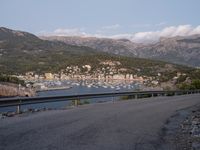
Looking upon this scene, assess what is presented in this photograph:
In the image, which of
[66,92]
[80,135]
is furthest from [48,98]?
[66,92]

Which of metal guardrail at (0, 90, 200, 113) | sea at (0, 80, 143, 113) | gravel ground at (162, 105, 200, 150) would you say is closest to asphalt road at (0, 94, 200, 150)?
gravel ground at (162, 105, 200, 150)

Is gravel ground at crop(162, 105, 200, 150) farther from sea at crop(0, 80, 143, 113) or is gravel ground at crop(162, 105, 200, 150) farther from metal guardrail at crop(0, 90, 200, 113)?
sea at crop(0, 80, 143, 113)

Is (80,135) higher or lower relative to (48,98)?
lower

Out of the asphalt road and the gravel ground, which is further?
the gravel ground

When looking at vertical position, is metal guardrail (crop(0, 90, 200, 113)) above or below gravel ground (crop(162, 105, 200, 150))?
above

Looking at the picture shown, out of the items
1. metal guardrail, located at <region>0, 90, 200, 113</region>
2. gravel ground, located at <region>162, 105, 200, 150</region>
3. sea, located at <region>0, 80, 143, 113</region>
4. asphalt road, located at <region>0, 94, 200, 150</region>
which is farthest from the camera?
sea, located at <region>0, 80, 143, 113</region>

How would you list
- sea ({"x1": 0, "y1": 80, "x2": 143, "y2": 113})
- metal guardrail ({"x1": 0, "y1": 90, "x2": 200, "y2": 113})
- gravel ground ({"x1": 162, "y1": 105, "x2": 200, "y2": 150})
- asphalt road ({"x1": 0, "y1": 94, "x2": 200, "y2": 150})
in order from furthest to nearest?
1. sea ({"x1": 0, "y1": 80, "x2": 143, "y2": 113})
2. metal guardrail ({"x1": 0, "y1": 90, "x2": 200, "y2": 113})
3. gravel ground ({"x1": 162, "y1": 105, "x2": 200, "y2": 150})
4. asphalt road ({"x1": 0, "y1": 94, "x2": 200, "y2": 150})

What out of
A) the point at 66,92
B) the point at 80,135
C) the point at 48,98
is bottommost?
the point at 66,92

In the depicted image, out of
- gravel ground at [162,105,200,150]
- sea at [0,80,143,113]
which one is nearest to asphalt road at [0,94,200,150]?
gravel ground at [162,105,200,150]

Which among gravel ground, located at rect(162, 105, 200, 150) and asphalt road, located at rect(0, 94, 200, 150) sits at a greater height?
asphalt road, located at rect(0, 94, 200, 150)

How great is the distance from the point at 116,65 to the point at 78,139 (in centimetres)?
15819

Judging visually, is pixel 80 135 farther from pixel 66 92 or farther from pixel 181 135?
pixel 66 92

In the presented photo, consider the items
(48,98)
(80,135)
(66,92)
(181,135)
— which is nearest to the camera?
(80,135)

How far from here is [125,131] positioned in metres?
12.3
